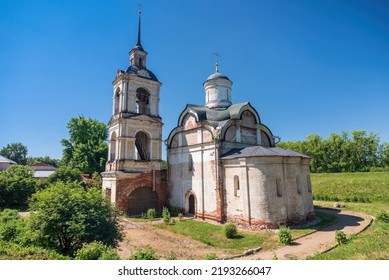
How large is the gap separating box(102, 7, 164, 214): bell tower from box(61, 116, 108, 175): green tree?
1355 centimetres

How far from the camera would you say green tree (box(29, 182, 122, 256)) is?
9.02 meters

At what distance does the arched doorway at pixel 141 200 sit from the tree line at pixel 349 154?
38326 millimetres

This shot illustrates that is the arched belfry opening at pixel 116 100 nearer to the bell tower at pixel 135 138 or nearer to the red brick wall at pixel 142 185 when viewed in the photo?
the bell tower at pixel 135 138

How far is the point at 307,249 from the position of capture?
36.1 feet

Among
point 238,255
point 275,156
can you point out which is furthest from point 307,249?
point 275,156

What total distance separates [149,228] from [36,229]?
25.3 feet

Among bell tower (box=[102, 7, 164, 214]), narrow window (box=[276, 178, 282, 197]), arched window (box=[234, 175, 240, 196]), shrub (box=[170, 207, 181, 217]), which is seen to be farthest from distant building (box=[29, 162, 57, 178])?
narrow window (box=[276, 178, 282, 197])

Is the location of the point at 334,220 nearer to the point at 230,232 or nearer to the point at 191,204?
the point at 230,232

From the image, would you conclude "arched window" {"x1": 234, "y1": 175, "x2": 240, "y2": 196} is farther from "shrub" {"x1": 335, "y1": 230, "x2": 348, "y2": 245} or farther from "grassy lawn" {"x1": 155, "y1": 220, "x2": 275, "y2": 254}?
"shrub" {"x1": 335, "y1": 230, "x2": 348, "y2": 245}

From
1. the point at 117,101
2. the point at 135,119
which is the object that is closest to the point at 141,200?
the point at 135,119

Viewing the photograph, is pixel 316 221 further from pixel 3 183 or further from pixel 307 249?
pixel 3 183

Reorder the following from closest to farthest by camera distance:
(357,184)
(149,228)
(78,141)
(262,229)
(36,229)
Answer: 1. (36,229)
2. (262,229)
3. (149,228)
4. (357,184)
5. (78,141)

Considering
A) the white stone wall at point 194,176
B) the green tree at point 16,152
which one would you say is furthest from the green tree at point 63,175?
the green tree at point 16,152

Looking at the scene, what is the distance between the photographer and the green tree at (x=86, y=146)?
33375 millimetres
